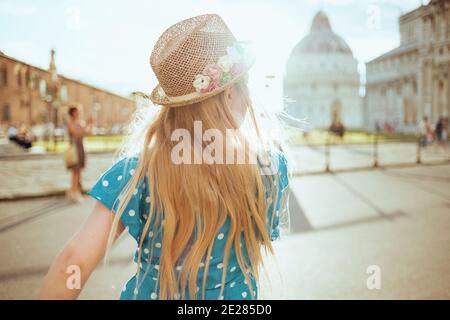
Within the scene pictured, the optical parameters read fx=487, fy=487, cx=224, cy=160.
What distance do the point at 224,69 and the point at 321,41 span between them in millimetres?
113137

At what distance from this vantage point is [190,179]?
1336 mm

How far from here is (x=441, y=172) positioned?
12.3 metres

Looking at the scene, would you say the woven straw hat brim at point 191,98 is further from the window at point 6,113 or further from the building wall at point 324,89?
the building wall at point 324,89

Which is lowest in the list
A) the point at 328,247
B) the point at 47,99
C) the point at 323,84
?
the point at 328,247

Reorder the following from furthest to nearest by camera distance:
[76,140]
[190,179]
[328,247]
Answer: [76,140], [328,247], [190,179]

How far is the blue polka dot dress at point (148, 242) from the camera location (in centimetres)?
132

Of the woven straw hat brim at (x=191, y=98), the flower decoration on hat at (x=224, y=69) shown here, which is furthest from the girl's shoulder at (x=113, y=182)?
the flower decoration on hat at (x=224, y=69)

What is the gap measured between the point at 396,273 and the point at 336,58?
107 metres

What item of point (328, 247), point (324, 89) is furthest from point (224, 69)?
point (324, 89)

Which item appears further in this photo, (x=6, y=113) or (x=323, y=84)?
(x=323, y=84)

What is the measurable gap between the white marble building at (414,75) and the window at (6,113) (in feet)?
103

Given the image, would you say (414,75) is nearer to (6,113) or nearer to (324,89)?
(324,89)

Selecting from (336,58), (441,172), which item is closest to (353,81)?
(336,58)
